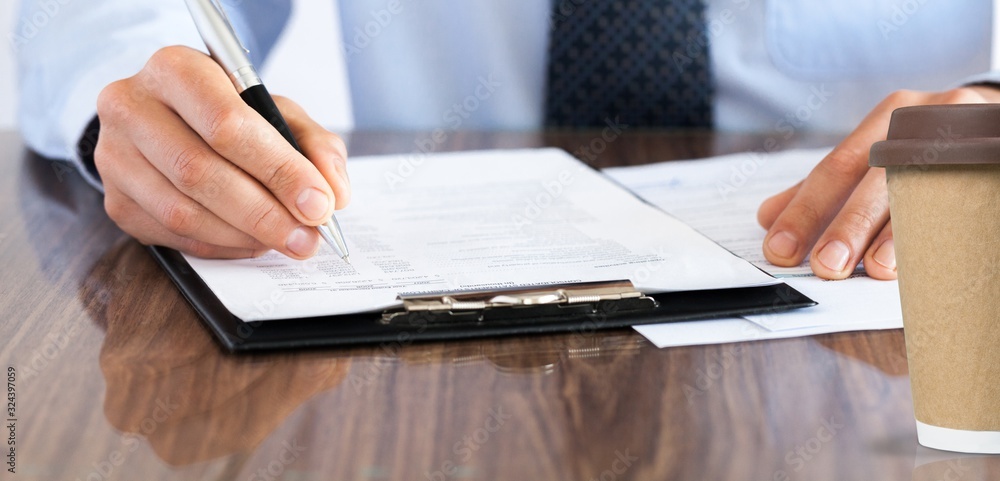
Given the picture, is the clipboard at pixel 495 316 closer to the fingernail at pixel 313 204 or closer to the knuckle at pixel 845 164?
the fingernail at pixel 313 204

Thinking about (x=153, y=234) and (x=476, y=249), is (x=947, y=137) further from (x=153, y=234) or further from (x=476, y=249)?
(x=153, y=234)

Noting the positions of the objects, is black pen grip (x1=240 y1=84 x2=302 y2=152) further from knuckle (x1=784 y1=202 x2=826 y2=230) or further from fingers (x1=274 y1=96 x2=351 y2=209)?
knuckle (x1=784 y1=202 x2=826 y2=230)

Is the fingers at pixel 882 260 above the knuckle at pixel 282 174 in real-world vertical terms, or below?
below

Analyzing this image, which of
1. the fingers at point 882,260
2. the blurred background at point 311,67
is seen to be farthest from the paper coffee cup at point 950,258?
the blurred background at point 311,67

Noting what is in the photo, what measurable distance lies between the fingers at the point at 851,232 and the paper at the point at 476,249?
→ 7 cm

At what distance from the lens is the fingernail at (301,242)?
1.95ft

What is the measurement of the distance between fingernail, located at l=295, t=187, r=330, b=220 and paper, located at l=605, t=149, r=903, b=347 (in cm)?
23

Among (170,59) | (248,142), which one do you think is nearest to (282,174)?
(248,142)

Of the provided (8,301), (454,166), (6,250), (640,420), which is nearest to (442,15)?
(454,166)

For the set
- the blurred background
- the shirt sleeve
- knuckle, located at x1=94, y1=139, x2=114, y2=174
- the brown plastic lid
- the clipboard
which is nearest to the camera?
the brown plastic lid

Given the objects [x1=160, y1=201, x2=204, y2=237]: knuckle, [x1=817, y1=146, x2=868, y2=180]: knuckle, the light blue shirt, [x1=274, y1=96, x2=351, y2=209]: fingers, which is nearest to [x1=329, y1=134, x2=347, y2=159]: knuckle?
[x1=274, y1=96, x2=351, y2=209]: fingers

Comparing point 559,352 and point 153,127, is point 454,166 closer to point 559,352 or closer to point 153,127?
point 153,127

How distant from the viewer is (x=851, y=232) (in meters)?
0.61

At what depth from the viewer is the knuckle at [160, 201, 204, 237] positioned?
0.63 metres
